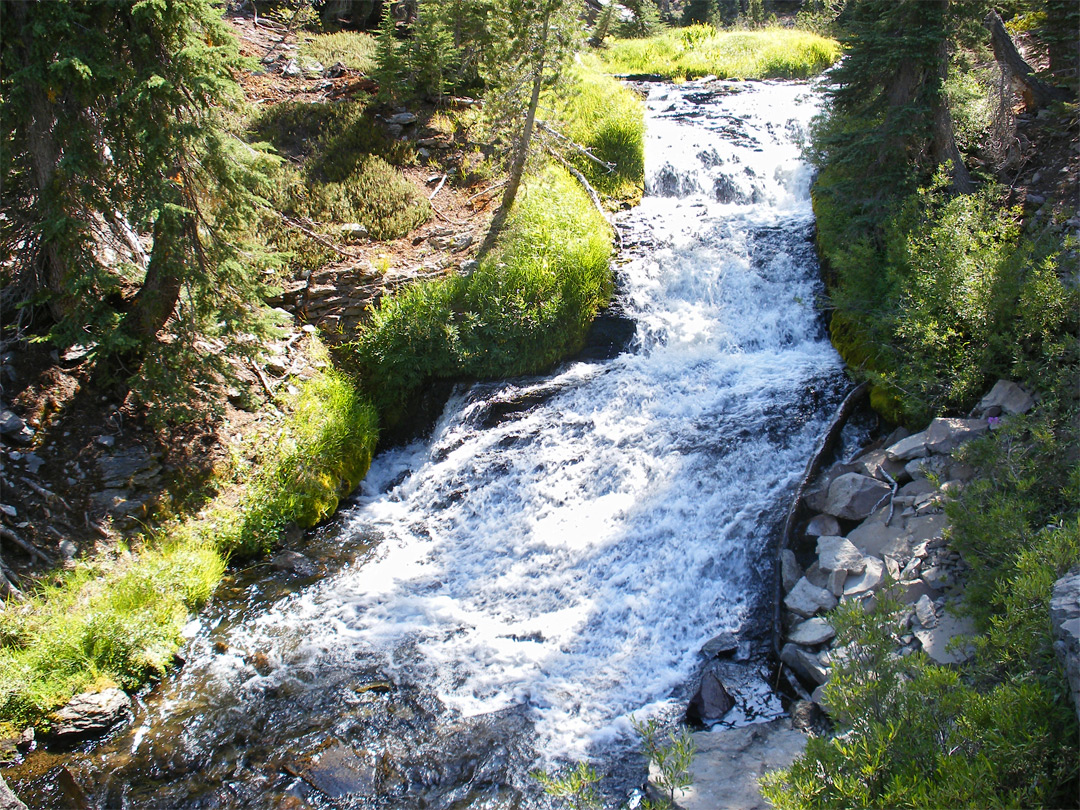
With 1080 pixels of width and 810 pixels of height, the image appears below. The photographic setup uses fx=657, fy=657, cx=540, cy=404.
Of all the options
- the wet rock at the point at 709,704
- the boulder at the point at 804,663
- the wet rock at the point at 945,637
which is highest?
the wet rock at the point at 945,637

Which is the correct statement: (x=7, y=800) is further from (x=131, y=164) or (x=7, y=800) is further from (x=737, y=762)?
(x=131, y=164)

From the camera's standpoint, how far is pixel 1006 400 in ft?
21.7

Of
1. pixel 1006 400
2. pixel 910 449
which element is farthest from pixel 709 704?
pixel 1006 400

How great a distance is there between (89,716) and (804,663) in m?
6.54

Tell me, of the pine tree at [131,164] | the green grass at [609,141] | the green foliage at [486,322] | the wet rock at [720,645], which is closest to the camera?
the wet rock at [720,645]

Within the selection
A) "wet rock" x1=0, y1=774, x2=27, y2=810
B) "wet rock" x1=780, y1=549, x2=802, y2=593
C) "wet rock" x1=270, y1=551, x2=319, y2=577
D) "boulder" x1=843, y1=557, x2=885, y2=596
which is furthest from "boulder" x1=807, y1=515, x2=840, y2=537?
"wet rock" x1=0, y1=774, x2=27, y2=810

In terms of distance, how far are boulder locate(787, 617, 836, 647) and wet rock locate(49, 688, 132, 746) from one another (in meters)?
6.34

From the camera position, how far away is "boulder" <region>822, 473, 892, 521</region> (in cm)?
690

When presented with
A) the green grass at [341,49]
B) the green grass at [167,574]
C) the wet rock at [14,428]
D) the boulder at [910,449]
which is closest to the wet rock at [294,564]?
the green grass at [167,574]

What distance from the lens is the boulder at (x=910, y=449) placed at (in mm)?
6957

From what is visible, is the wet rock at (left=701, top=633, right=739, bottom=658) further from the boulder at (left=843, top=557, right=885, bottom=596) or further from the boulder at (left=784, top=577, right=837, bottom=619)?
the boulder at (left=843, top=557, right=885, bottom=596)

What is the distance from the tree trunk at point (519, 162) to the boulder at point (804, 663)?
27.3 ft

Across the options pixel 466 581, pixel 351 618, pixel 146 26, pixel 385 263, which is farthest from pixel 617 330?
pixel 146 26

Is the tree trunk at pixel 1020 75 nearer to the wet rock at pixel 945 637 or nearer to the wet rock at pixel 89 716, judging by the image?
the wet rock at pixel 945 637
